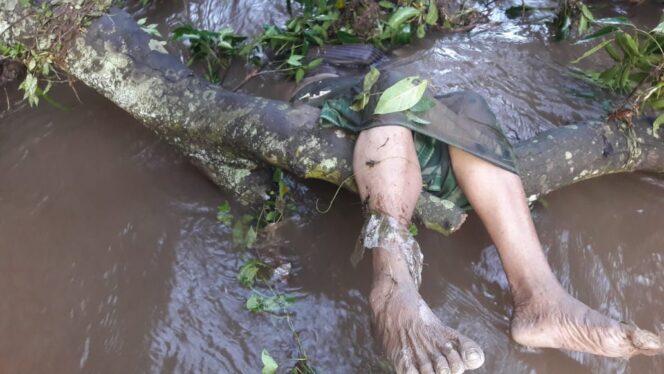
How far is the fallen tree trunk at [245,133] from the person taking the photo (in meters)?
1.85

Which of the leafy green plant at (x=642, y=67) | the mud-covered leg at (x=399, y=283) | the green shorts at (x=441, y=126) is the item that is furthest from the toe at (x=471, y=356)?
the leafy green plant at (x=642, y=67)

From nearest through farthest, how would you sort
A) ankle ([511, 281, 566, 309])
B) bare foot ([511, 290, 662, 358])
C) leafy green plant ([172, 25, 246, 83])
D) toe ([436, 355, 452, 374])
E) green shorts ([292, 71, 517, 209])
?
1. toe ([436, 355, 452, 374])
2. bare foot ([511, 290, 662, 358])
3. ankle ([511, 281, 566, 309])
4. green shorts ([292, 71, 517, 209])
5. leafy green plant ([172, 25, 246, 83])

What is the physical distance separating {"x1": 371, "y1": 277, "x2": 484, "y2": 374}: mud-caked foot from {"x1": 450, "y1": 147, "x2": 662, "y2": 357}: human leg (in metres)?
0.35

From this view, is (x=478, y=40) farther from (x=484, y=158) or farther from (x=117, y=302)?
(x=117, y=302)

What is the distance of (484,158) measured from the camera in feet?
5.68

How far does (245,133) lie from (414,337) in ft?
3.18

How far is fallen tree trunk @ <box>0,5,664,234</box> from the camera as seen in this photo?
1854mm

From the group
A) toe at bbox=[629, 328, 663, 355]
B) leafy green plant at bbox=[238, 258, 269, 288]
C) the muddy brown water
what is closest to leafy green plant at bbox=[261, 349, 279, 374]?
the muddy brown water

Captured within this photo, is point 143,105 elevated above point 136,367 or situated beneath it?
elevated above

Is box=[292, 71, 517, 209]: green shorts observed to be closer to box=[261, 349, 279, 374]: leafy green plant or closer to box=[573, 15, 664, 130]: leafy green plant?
box=[573, 15, 664, 130]: leafy green plant

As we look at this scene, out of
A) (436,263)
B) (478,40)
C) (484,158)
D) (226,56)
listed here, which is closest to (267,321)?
(436,263)

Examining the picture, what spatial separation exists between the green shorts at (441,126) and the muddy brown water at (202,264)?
28 cm

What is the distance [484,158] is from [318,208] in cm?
69

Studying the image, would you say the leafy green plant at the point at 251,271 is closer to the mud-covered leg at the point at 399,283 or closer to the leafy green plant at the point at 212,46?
the mud-covered leg at the point at 399,283
